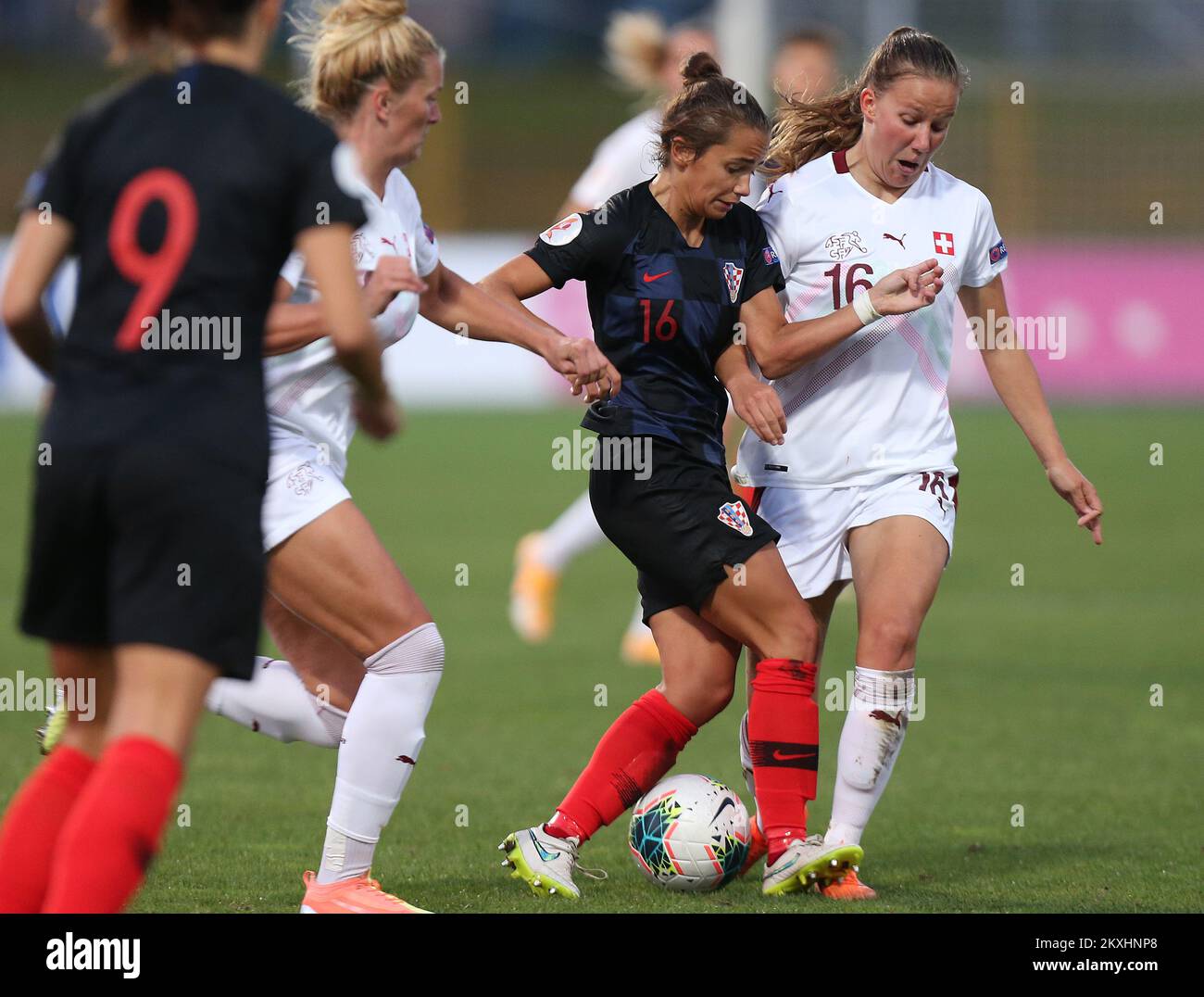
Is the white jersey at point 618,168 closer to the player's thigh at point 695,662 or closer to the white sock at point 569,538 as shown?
the white sock at point 569,538

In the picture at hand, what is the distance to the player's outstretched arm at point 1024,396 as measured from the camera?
5180mm

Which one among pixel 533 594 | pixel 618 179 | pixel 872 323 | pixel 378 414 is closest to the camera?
pixel 378 414

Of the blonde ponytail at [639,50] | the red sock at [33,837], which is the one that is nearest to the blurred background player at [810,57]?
the blonde ponytail at [639,50]

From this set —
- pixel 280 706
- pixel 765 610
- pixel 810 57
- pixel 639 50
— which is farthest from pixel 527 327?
pixel 639 50

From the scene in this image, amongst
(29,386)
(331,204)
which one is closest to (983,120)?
(29,386)

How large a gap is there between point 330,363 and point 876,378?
5.37ft

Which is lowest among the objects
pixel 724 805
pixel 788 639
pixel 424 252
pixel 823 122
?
pixel 724 805

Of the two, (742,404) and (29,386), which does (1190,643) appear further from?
(29,386)

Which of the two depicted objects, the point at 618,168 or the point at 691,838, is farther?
the point at 618,168

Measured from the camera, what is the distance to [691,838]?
16.1 ft

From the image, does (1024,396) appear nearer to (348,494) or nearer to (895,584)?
(895,584)

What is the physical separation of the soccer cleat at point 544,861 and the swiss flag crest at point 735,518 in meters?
0.98

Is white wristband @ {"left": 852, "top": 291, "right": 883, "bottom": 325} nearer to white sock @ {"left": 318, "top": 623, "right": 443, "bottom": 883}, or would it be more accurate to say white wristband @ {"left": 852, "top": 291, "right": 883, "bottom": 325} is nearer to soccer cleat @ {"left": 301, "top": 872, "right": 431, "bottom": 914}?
A: white sock @ {"left": 318, "top": 623, "right": 443, "bottom": 883}

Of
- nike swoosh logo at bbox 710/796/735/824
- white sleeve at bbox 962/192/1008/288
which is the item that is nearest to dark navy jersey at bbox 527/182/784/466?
white sleeve at bbox 962/192/1008/288
